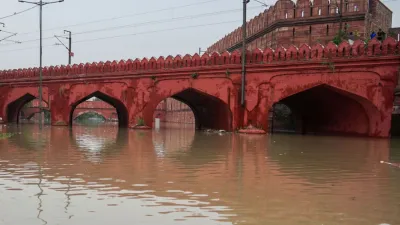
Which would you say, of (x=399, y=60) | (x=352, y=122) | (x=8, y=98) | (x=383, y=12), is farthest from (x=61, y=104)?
(x=383, y=12)

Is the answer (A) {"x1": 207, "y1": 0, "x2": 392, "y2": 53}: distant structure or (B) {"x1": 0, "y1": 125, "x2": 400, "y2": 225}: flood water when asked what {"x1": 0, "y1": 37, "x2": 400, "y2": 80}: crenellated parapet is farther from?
(B) {"x1": 0, "y1": 125, "x2": 400, "y2": 225}: flood water

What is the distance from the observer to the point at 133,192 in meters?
4.10

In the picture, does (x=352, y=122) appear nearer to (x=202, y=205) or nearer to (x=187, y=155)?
(x=187, y=155)

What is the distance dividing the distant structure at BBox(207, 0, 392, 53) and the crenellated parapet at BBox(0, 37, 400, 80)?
6.17 metres

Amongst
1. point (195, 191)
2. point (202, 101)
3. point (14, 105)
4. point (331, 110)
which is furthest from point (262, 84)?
point (14, 105)

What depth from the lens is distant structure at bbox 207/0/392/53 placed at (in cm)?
1955

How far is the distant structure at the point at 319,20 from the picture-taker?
1955 cm

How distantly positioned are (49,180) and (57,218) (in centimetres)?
170

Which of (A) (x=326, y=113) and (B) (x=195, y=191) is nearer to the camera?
(B) (x=195, y=191)

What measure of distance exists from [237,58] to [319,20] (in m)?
7.34

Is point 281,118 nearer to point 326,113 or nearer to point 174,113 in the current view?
point 326,113

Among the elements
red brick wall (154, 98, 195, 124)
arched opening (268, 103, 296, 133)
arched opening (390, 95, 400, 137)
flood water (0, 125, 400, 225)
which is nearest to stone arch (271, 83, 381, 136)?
arched opening (390, 95, 400, 137)

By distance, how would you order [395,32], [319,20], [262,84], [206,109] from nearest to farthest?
[262,84] < [319,20] < [395,32] < [206,109]

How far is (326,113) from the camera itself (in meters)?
16.8
